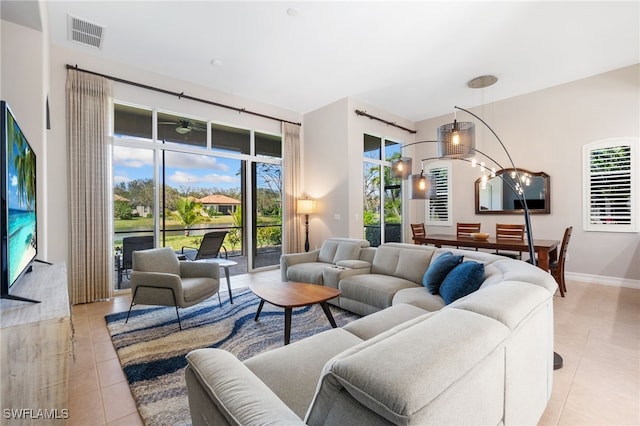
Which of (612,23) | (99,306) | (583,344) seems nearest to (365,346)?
(583,344)

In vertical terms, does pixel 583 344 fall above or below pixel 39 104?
below

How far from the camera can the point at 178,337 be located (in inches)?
114

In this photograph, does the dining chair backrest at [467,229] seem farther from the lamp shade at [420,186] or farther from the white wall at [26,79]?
the white wall at [26,79]

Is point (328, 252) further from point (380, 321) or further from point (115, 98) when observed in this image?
point (115, 98)

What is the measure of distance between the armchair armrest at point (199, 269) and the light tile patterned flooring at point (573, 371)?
0.95 meters

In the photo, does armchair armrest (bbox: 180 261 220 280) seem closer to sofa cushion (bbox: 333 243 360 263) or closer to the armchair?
the armchair

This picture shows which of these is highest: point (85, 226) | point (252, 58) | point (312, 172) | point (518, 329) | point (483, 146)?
point (252, 58)

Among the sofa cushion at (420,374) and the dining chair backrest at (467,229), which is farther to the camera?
the dining chair backrest at (467,229)

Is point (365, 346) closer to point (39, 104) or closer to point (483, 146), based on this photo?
point (39, 104)

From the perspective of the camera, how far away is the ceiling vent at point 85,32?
3447mm

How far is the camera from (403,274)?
3488 mm

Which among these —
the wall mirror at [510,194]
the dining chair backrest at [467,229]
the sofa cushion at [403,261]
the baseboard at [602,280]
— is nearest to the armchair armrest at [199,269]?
the sofa cushion at [403,261]

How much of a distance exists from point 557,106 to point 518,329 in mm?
5887

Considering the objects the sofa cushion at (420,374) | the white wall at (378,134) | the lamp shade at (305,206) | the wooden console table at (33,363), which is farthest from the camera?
the lamp shade at (305,206)
